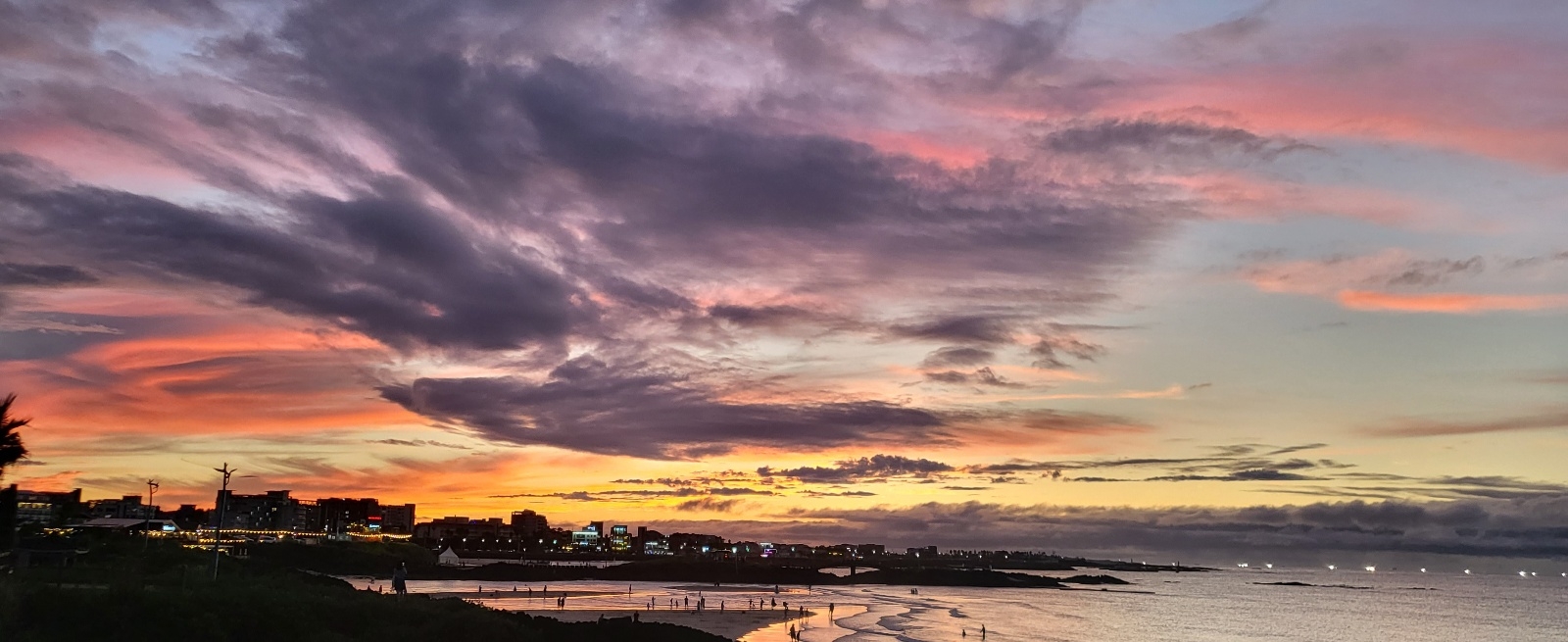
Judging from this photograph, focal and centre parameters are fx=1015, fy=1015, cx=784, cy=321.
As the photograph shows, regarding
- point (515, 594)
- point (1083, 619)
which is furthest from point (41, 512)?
point (1083, 619)

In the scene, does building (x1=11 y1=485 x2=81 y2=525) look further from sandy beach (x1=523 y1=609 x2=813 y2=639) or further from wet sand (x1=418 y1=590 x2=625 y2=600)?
sandy beach (x1=523 y1=609 x2=813 y2=639)

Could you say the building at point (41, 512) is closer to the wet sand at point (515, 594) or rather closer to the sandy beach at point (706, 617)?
the wet sand at point (515, 594)

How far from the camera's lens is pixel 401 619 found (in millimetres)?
56094

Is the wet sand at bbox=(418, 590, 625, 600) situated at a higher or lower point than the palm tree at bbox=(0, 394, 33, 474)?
lower

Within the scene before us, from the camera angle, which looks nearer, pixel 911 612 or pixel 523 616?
pixel 523 616

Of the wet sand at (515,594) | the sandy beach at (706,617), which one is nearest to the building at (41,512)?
the wet sand at (515,594)

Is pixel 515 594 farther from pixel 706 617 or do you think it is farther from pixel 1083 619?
pixel 1083 619

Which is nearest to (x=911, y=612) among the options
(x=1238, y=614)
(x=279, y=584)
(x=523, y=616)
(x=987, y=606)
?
(x=987, y=606)

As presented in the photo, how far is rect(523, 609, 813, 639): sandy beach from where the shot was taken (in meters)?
99.1

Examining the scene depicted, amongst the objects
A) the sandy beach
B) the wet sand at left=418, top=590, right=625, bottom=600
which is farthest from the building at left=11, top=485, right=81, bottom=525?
the sandy beach

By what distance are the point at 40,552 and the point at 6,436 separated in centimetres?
2520

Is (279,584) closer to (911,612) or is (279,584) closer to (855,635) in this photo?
(855,635)

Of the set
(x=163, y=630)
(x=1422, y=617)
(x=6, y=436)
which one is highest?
(x=6, y=436)

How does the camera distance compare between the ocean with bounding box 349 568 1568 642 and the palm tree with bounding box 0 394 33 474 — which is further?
the ocean with bounding box 349 568 1568 642
